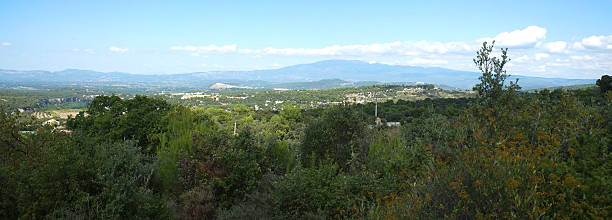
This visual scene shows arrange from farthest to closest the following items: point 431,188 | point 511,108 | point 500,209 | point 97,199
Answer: point 511,108
point 97,199
point 431,188
point 500,209

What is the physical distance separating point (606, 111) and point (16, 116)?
15061 mm

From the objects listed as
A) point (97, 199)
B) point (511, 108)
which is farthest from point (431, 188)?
point (97, 199)

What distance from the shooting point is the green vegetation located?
3926 mm

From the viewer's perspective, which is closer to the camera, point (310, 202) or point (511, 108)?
point (310, 202)

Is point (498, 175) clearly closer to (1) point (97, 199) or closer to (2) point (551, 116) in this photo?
(2) point (551, 116)

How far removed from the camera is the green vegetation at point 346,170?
3.93 metres

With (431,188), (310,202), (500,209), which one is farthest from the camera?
(310,202)

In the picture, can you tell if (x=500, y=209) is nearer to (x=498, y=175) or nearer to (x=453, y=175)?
(x=498, y=175)

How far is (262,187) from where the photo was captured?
771cm

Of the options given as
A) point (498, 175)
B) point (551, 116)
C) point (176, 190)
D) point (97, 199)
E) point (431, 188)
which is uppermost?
point (551, 116)

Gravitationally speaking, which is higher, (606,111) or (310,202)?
(606,111)

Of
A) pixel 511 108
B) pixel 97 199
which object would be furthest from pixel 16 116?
pixel 511 108

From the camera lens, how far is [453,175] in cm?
439

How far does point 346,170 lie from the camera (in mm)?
9328
